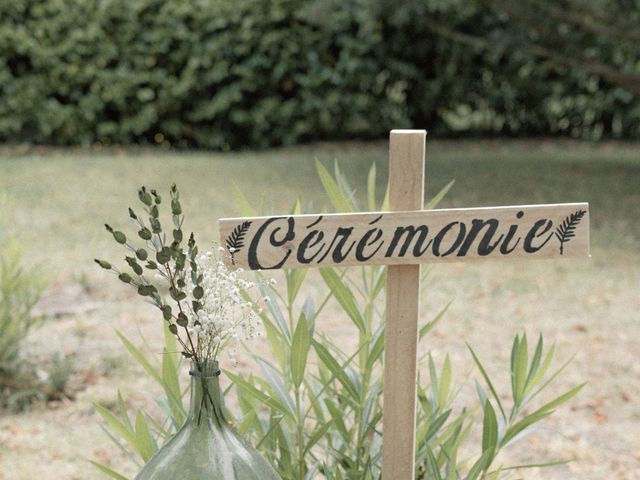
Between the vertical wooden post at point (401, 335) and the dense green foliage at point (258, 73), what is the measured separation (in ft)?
22.1

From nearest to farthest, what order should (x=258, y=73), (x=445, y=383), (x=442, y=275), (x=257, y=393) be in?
(x=257, y=393) < (x=445, y=383) < (x=442, y=275) < (x=258, y=73)

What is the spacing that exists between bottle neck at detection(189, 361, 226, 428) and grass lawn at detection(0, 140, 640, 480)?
0.74m

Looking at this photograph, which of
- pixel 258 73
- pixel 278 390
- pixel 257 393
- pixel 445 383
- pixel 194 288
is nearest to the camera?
pixel 194 288

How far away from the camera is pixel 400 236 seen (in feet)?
6.03

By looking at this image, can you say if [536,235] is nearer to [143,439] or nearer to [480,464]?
[480,464]

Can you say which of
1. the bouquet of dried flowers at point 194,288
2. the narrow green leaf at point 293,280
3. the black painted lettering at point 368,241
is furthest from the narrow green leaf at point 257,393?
the black painted lettering at point 368,241

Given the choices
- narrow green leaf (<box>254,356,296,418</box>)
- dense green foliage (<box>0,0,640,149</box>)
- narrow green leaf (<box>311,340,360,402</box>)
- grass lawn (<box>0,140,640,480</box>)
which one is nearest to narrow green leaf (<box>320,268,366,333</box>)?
narrow green leaf (<box>311,340,360,402</box>)

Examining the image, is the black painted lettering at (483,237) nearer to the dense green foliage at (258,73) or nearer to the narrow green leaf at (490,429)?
the narrow green leaf at (490,429)

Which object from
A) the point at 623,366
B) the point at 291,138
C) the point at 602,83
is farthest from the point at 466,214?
the point at 602,83

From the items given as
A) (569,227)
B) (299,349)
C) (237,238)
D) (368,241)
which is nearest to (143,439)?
(299,349)

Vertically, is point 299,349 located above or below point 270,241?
below

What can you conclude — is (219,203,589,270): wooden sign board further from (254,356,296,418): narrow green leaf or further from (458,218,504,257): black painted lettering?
(254,356,296,418): narrow green leaf

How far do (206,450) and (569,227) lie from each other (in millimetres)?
792

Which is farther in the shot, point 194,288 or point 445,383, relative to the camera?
point 445,383
